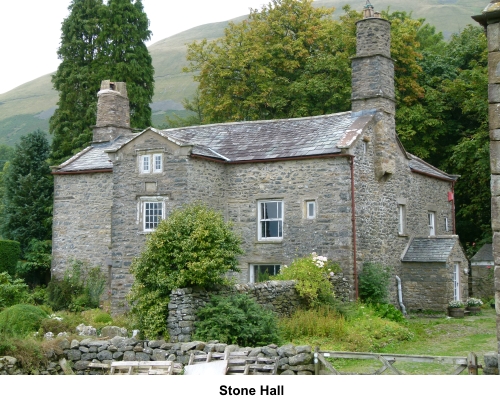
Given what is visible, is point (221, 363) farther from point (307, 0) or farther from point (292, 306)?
point (307, 0)

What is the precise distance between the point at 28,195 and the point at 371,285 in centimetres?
1998

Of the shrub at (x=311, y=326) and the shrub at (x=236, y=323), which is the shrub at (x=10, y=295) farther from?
the shrub at (x=311, y=326)

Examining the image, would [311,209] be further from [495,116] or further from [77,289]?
[495,116]

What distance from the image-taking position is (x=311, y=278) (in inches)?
793

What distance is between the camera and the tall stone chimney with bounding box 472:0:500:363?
10.2 meters

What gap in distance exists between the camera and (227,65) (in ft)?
120

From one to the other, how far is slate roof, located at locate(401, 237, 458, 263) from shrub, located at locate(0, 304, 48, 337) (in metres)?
13.5

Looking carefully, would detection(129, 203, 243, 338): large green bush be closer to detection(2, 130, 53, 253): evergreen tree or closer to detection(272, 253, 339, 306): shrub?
detection(272, 253, 339, 306): shrub

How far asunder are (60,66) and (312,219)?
22.1 meters

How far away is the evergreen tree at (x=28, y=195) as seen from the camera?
1351 inches

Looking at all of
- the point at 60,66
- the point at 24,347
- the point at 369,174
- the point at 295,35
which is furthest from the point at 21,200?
the point at 24,347

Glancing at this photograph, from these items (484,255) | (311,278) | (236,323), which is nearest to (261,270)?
(311,278)

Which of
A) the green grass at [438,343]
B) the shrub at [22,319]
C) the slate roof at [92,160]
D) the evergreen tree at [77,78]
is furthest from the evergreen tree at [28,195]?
the green grass at [438,343]

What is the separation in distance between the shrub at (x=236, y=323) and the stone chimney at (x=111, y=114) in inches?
588
